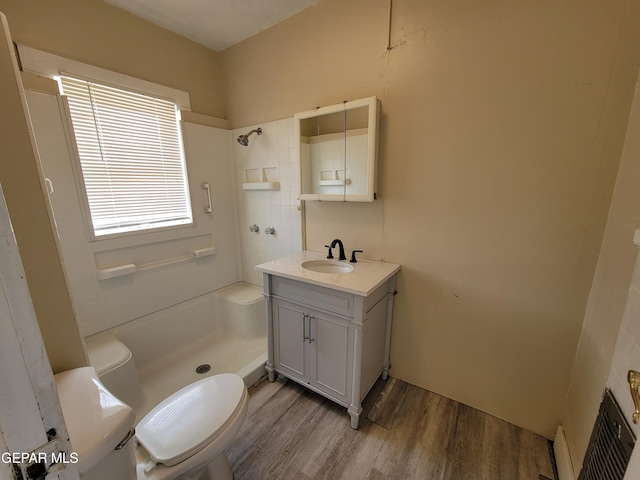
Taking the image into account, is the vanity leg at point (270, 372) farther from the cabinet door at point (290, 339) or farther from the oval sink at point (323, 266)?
the oval sink at point (323, 266)

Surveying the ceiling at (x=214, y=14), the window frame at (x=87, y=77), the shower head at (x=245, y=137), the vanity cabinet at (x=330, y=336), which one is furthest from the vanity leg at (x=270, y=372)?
the ceiling at (x=214, y=14)

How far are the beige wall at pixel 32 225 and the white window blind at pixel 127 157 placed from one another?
0.90 m

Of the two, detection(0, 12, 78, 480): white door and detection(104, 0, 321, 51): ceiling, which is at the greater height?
detection(104, 0, 321, 51): ceiling

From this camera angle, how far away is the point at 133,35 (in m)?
1.75

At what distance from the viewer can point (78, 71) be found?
1.54 metres

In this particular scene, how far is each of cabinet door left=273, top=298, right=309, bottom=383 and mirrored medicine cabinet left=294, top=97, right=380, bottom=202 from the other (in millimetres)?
768

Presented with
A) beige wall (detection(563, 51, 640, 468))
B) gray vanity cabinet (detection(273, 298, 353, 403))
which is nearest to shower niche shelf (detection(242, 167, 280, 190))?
gray vanity cabinet (detection(273, 298, 353, 403))

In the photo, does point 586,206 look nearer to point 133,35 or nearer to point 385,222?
point 385,222

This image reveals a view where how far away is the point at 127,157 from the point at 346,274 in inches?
67.6

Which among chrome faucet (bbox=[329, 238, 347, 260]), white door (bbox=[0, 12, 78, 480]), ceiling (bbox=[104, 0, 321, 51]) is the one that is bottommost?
chrome faucet (bbox=[329, 238, 347, 260])

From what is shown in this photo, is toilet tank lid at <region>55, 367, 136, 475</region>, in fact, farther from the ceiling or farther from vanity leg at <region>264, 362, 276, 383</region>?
the ceiling

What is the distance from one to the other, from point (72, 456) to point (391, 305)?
1.54 m

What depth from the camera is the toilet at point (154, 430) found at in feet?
2.31

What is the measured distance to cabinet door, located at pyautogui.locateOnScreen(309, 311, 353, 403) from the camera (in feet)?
4.67
